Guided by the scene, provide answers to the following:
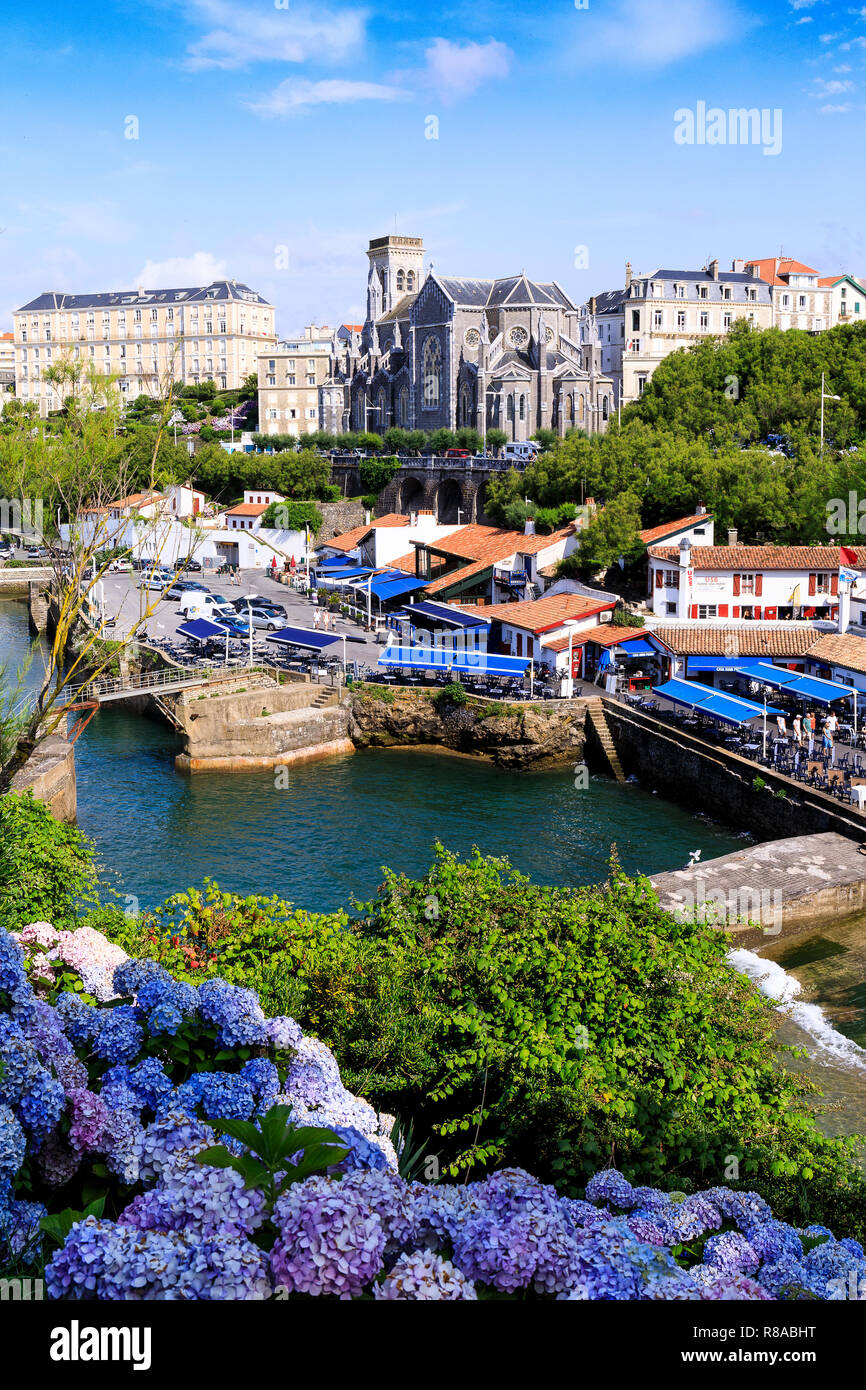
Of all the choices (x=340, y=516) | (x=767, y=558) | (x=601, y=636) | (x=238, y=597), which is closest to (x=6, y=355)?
(x=340, y=516)

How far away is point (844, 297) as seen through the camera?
94.0 m

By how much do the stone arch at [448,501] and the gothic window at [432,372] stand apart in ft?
50.4

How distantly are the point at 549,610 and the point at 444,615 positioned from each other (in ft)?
19.3

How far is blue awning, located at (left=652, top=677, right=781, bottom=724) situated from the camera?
31.8 m

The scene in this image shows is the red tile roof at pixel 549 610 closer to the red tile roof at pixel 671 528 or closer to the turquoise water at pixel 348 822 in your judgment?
the red tile roof at pixel 671 528

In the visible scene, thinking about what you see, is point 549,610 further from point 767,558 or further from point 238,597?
point 238,597

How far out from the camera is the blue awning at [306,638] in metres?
42.9

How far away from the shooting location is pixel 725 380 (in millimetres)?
66500

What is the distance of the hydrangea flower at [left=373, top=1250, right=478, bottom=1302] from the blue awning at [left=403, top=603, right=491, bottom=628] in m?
40.0

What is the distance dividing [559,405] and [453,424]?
909cm

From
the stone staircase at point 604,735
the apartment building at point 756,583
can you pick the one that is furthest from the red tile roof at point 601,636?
the stone staircase at point 604,735

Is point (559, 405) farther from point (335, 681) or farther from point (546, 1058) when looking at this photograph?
point (546, 1058)

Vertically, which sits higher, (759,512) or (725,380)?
(725,380)
